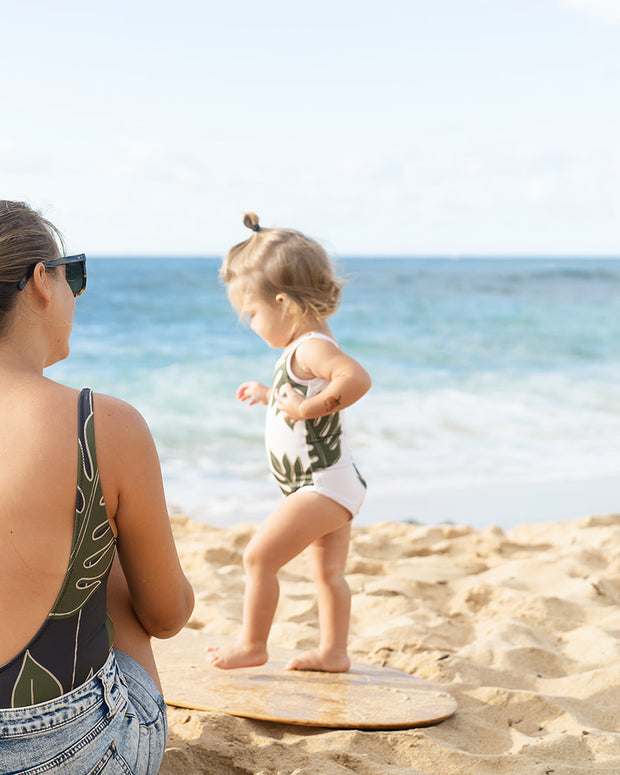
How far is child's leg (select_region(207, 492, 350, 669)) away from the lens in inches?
104

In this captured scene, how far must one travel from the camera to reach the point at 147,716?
5.59ft

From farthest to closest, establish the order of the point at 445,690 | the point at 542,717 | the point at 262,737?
the point at 445,690
the point at 542,717
the point at 262,737

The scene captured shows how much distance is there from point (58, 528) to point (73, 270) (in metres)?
0.55

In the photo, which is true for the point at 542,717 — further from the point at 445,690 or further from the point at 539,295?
the point at 539,295

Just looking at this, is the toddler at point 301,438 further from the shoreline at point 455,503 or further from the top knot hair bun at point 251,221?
the shoreline at point 455,503

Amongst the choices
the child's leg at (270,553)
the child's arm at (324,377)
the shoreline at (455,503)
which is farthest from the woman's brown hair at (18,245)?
the shoreline at (455,503)

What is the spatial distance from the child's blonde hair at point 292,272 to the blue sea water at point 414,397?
0.11 metres

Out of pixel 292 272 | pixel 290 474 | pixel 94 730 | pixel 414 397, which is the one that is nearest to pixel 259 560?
pixel 290 474

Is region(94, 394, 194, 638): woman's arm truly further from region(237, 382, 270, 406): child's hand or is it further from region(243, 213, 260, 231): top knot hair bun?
region(243, 213, 260, 231): top knot hair bun

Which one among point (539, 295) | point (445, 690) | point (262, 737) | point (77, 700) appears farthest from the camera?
point (539, 295)

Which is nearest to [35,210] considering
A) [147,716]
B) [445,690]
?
[147,716]

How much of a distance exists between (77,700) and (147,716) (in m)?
0.22

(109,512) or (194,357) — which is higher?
(109,512)

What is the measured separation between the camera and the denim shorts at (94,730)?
1.48 m
